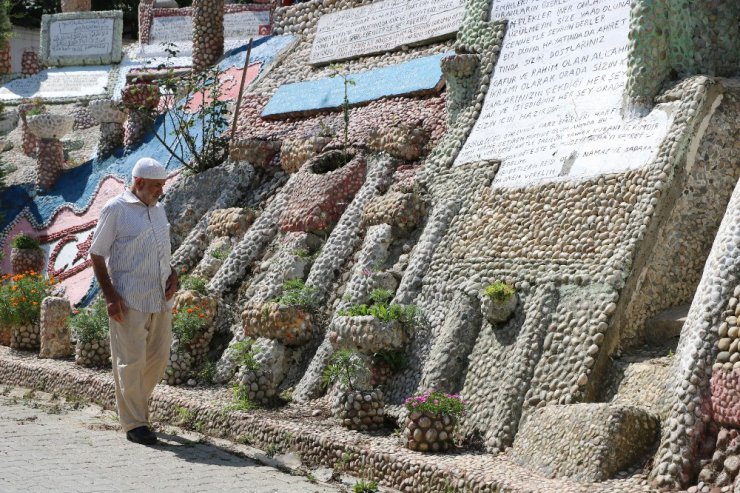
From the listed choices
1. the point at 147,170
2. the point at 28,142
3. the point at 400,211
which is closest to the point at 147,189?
the point at 147,170

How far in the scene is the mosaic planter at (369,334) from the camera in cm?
724

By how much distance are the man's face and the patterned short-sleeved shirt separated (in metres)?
0.04

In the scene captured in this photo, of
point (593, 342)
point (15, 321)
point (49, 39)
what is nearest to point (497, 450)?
point (593, 342)

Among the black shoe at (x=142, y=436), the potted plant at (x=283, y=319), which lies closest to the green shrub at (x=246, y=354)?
the potted plant at (x=283, y=319)

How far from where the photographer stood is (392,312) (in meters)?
7.41

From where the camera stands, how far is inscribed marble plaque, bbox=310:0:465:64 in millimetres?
11438

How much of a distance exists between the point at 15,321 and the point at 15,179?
19.5 ft

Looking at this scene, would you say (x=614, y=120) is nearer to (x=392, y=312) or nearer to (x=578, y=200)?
(x=578, y=200)

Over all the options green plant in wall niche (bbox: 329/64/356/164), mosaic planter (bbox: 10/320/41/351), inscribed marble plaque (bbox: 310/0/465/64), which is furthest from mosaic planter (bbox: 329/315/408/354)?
inscribed marble plaque (bbox: 310/0/465/64)

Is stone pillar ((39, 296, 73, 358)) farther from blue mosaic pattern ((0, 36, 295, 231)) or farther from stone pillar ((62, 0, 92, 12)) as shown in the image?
stone pillar ((62, 0, 92, 12))

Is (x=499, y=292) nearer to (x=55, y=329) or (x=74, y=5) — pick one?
(x=55, y=329)

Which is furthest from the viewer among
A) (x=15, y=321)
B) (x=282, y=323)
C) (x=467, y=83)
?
(x=15, y=321)

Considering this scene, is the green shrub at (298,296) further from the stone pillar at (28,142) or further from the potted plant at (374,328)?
the stone pillar at (28,142)

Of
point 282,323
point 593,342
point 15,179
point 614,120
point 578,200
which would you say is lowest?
point 15,179
